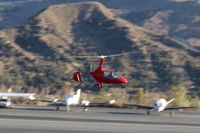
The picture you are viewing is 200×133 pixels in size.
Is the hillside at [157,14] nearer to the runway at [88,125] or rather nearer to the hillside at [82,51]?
the hillside at [82,51]

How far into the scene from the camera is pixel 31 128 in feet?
62.1

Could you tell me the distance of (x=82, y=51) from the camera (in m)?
94.8

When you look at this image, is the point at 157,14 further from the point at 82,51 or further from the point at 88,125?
the point at 88,125

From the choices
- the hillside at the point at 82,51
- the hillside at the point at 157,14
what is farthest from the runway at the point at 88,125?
the hillside at the point at 157,14

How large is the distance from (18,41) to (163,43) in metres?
30.1

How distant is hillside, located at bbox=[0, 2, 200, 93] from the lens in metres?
79.3

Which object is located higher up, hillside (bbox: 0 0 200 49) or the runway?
hillside (bbox: 0 0 200 49)

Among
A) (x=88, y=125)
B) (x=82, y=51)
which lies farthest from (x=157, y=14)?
(x=88, y=125)

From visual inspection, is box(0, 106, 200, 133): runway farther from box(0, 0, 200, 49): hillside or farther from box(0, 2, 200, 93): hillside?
box(0, 0, 200, 49): hillside

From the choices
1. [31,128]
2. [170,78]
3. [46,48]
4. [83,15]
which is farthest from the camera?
[83,15]

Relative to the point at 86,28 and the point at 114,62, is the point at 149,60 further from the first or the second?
the point at 86,28

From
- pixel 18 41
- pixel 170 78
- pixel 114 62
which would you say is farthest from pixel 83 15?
pixel 170 78

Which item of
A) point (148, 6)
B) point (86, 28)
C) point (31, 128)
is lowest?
point (31, 128)

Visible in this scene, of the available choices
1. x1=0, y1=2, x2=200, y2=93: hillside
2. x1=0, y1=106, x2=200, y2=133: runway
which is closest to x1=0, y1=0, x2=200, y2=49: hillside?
x1=0, y1=2, x2=200, y2=93: hillside
